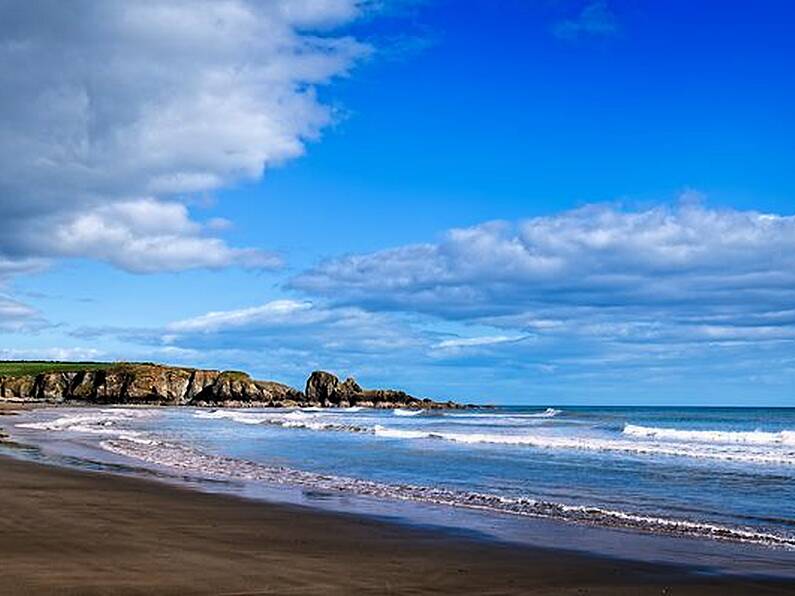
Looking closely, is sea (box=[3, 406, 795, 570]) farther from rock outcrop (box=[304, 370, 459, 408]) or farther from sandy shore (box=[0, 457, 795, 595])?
rock outcrop (box=[304, 370, 459, 408])

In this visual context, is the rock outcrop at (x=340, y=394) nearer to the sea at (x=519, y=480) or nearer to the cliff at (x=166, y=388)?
the cliff at (x=166, y=388)

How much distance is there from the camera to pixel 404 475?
2316 centimetres

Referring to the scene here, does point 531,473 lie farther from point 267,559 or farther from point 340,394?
point 340,394

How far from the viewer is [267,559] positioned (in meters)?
10.3

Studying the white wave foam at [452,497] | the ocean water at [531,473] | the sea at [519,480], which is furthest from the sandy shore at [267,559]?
the ocean water at [531,473]

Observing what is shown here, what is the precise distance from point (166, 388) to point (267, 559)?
13192 cm

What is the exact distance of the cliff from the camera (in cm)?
13438

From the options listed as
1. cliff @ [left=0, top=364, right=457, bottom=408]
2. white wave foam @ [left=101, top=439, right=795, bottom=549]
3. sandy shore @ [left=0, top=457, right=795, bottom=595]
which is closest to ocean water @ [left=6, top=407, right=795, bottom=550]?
white wave foam @ [left=101, top=439, right=795, bottom=549]

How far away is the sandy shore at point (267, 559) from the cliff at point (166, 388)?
124m

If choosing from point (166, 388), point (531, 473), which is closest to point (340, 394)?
point (166, 388)

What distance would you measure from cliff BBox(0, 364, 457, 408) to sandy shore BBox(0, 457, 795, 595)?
124 m

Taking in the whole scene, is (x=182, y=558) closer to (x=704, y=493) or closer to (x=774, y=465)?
(x=704, y=493)

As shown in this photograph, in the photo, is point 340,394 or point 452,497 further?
point 340,394

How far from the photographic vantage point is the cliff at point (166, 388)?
134 metres
